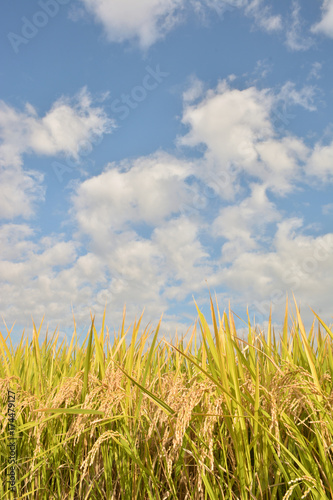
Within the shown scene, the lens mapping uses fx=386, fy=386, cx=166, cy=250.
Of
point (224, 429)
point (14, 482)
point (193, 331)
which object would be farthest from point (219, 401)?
point (14, 482)

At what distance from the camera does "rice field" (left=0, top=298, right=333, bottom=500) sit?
2.39 metres

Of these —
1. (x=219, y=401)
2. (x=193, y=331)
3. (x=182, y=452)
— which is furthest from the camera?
(x=193, y=331)

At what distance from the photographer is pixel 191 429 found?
2.90 metres

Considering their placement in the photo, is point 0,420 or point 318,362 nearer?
point 318,362

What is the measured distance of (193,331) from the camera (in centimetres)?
419

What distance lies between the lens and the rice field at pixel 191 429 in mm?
2387

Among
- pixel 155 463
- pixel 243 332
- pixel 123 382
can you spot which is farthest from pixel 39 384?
pixel 243 332

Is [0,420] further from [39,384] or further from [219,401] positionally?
[219,401]

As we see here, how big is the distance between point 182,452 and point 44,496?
139 cm

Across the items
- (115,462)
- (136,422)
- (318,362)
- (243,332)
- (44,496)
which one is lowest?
(44,496)

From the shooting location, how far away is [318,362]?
3.24 metres

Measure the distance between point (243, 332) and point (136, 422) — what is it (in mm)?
1287

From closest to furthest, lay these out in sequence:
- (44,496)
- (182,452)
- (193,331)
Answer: (182,452) < (44,496) < (193,331)

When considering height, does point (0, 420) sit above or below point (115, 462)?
above
